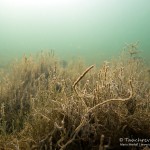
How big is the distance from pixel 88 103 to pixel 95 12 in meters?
110

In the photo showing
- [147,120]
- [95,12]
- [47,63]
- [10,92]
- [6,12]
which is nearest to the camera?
[147,120]

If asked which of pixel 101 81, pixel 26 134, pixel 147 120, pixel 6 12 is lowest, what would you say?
pixel 26 134

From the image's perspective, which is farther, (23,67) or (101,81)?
(23,67)

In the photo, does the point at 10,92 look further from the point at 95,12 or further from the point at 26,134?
the point at 95,12

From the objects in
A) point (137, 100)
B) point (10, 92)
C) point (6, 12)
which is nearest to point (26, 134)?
point (137, 100)

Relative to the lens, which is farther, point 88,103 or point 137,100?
point 137,100

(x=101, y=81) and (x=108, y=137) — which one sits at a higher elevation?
(x=101, y=81)

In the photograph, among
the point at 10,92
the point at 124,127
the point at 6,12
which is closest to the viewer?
the point at 124,127

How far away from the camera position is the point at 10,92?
5523 millimetres

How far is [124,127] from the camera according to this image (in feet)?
9.72

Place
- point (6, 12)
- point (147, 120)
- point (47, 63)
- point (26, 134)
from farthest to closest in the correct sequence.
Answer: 1. point (6, 12)
2. point (47, 63)
3. point (26, 134)
4. point (147, 120)

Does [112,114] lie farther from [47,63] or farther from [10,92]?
[47,63]

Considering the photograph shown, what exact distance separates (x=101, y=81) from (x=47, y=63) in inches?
193

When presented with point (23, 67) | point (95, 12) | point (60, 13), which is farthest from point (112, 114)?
point (95, 12)
